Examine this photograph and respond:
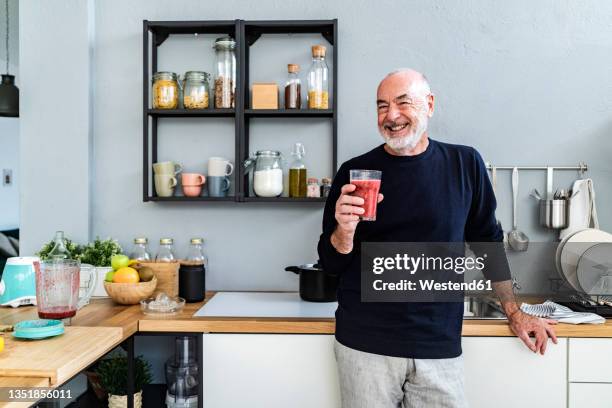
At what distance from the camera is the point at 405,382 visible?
1.63 m

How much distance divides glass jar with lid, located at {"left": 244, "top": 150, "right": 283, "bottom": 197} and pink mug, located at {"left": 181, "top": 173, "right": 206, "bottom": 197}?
22 centimetres

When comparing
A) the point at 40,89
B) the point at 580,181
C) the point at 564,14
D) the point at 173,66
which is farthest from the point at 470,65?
the point at 40,89

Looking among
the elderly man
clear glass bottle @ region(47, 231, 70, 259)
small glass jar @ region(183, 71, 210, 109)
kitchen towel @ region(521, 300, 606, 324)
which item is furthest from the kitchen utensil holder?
clear glass bottle @ region(47, 231, 70, 259)

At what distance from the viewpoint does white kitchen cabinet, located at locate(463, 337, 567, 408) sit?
1880mm

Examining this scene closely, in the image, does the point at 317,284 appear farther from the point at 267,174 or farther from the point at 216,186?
the point at 216,186

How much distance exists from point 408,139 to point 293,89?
924 mm

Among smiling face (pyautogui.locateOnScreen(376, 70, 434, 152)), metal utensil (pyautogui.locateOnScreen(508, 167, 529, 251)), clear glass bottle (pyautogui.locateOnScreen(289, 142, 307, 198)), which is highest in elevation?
smiling face (pyautogui.locateOnScreen(376, 70, 434, 152))

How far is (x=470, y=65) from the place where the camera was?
251cm

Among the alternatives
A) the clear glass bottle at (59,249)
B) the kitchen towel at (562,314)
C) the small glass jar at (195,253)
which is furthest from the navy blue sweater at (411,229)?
the clear glass bottle at (59,249)

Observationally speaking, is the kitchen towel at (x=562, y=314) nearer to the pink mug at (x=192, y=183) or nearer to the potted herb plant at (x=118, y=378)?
the pink mug at (x=192, y=183)

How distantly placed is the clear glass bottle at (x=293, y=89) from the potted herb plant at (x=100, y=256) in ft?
3.32

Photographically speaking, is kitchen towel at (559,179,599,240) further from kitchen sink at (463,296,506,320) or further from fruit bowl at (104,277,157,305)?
fruit bowl at (104,277,157,305)

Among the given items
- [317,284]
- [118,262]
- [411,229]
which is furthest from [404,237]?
[118,262]

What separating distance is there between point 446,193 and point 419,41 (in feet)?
3.64
